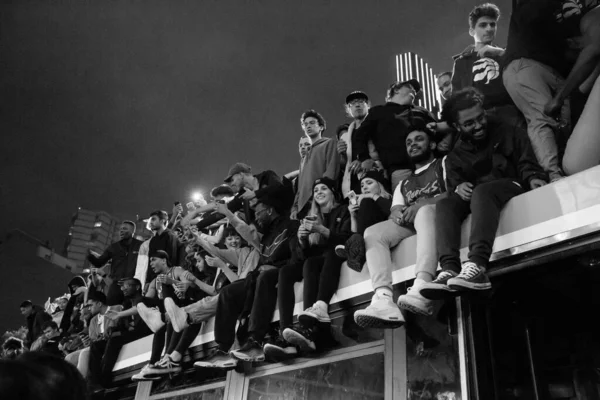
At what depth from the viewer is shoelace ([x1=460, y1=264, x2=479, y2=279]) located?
302 cm

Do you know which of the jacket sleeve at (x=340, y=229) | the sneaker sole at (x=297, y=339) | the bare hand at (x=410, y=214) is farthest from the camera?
the jacket sleeve at (x=340, y=229)

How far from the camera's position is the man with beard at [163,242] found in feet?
24.4

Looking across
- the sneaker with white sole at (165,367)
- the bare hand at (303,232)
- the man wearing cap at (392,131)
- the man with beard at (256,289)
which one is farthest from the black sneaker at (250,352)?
the man wearing cap at (392,131)

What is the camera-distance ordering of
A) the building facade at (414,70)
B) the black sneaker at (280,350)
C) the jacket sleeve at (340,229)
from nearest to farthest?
the black sneaker at (280,350)
the jacket sleeve at (340,229)
the building facade at (414,70)

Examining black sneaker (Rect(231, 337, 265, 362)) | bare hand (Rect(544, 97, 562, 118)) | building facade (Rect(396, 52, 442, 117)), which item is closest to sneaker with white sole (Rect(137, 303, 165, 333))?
black sneaker (Rect(231, 337, 265, 362))

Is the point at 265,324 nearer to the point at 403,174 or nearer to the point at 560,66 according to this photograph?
the point at 403,174

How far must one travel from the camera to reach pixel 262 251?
575 centimetres

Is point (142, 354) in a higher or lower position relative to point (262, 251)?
lower

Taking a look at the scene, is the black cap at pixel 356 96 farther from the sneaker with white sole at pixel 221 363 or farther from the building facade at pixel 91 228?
the building facade at pixel 91 228

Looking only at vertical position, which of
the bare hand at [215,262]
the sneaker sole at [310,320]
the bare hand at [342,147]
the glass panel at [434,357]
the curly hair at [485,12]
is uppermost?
the curly hair at [485,12]

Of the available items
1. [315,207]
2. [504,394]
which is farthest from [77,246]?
[504,394]

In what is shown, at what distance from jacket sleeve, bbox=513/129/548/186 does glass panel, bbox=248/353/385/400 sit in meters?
1.64

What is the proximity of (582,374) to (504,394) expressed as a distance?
627 mm

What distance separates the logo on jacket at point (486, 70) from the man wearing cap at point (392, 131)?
0.56 m
